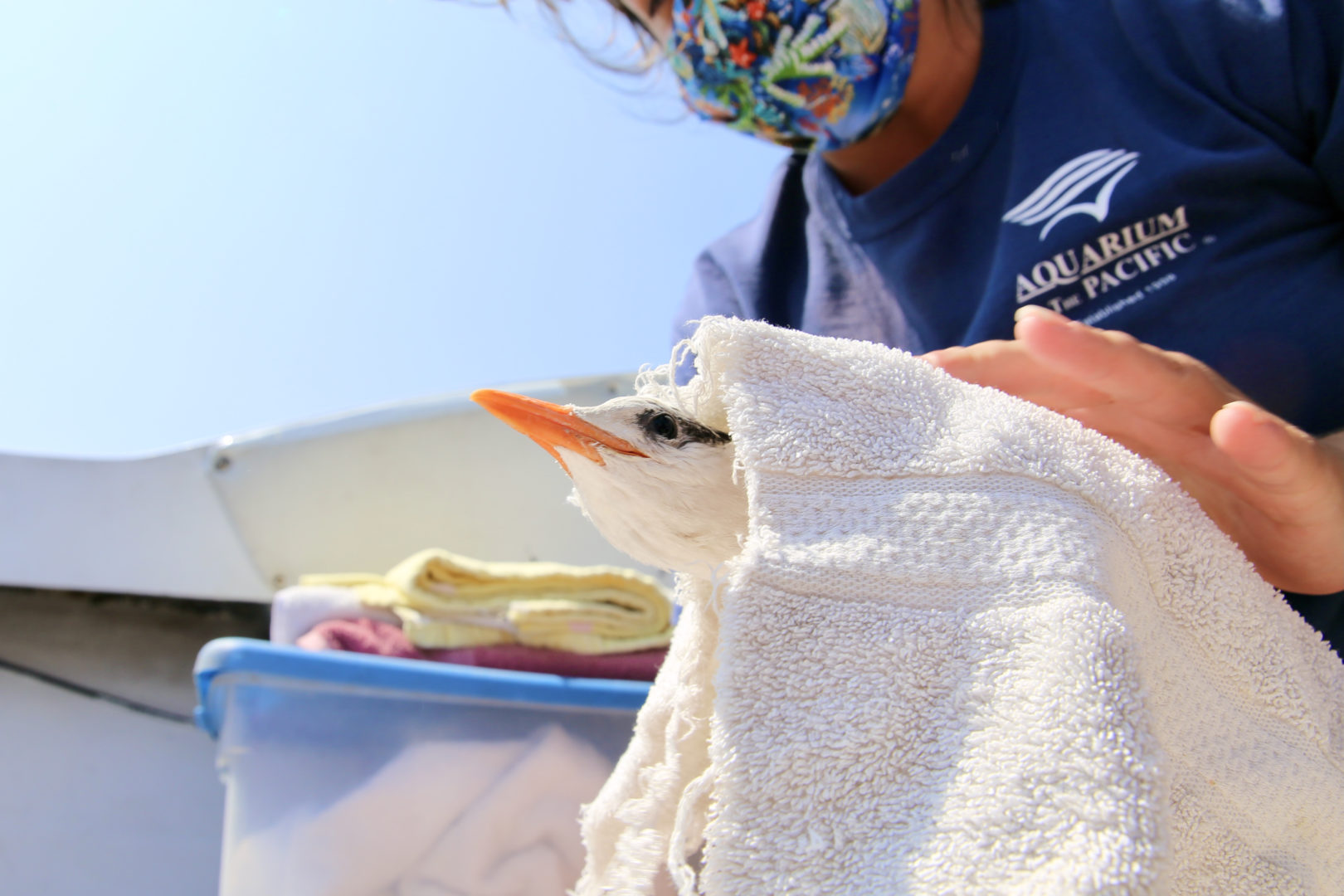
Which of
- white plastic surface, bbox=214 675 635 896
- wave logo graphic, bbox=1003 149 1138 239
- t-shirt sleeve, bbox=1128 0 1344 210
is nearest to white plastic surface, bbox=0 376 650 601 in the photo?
white plastic surface, bbox=214 675 635 896

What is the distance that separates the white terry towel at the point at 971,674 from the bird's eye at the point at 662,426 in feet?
0.23

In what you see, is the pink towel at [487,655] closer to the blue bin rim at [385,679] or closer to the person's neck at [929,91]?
the blue bin rim at [385,679]

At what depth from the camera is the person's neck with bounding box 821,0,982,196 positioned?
2.47ft

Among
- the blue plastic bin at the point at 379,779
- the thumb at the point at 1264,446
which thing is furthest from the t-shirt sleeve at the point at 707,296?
the thumb at the point at 1264,446

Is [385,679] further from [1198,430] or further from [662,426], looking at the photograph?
[1198,430]

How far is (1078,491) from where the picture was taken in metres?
0.34

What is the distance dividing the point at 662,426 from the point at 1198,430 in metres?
0.28

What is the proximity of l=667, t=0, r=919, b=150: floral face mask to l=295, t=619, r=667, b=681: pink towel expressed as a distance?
569mm

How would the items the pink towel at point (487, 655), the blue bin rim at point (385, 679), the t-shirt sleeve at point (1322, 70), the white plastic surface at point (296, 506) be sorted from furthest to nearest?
1. the white plastic surface at point (296, 506)
2. the pink towel at point (487, 655)
3. the blue bin rim at point (385, 679)
4. the t-shirt sleeve at point (1322, 70)

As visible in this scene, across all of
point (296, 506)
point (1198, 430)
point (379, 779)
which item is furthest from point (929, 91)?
point (296, 506)

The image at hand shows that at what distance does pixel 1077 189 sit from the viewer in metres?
0.66

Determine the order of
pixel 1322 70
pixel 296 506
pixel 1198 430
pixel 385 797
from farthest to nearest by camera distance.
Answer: pixel 296 506, pixel 385 797, pixel 1322 70, pixel 1198 430

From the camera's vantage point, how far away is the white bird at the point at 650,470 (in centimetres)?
45

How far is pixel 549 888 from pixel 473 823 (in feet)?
0.28
